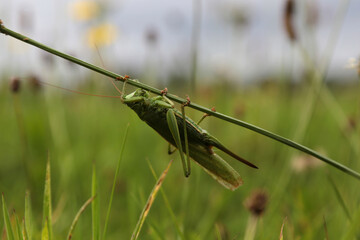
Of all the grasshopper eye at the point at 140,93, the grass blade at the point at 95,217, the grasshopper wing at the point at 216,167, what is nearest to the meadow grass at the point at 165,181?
the grass blade at the point at 95,217

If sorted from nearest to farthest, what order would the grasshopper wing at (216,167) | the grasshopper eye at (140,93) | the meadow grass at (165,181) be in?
1. the grasshopper wing at (216,167)
2. the grasshopper eye at (140,93)
3. the meadow grass at (165,181)

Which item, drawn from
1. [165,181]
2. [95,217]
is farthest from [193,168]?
[95,217]

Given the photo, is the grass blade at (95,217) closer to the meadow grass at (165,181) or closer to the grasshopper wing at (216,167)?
the meadow grass at (165,181)

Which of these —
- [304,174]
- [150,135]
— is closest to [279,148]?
[304,174]

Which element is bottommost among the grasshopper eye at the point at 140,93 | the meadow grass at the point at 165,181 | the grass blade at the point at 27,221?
the meadow grass at the point at 165,181

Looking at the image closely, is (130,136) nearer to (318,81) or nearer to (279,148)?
(279,148)

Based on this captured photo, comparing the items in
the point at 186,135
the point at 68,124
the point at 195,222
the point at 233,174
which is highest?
the point at 186,135
